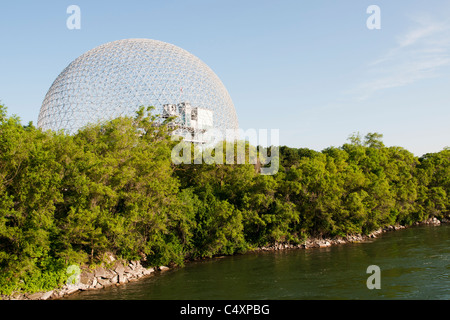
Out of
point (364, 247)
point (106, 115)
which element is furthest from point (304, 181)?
point (106, 115)

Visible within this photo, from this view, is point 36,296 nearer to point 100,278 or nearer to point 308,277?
point 100,278

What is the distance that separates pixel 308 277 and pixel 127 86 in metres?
26.0

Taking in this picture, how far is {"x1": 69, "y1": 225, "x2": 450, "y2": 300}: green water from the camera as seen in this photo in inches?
680

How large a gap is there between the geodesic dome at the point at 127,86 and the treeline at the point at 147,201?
6.17 m

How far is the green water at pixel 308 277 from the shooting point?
17266 mm

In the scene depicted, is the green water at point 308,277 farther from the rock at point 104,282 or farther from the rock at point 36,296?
A: the rock at point 36,296

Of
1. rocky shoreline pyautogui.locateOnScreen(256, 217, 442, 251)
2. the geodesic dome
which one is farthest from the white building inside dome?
rocky shoreline pyautogui.locateOnScreen(256, 217, 442, 251)

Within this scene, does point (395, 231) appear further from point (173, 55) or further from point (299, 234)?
point (173, 55)

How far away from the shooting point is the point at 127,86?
36312 mm

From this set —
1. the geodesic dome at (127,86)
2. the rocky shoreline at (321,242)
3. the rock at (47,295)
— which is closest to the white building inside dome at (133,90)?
the geodesic dome at (127,86)

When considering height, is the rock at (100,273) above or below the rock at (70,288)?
above

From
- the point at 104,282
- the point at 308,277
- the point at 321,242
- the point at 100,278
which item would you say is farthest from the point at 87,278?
the point at 321,242

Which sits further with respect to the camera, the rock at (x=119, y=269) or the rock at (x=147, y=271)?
the rock at (x=147, y=271)

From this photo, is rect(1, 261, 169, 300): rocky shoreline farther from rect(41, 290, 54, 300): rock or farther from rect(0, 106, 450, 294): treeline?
rect(0, 106, 450, 294): treeline
